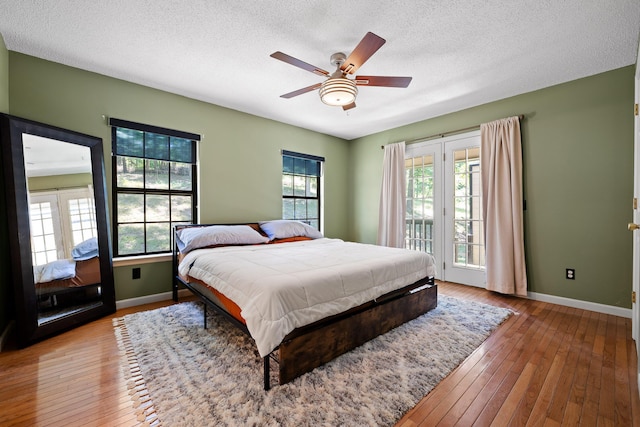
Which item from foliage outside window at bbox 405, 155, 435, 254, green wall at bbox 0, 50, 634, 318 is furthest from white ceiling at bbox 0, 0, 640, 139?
foliage outside window at bbox 405, 155, 435, 254

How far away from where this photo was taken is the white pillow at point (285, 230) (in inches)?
147

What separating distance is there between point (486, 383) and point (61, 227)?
12.1 ft

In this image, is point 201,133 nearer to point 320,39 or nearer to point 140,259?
point 140,259

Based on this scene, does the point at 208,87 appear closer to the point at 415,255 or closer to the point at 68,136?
the point at 68,136

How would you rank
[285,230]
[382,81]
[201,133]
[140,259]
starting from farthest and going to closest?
[285,230]
[201,133]
[140,259]
[382,81]

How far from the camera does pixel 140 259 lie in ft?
10.3

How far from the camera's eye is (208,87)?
128 inches

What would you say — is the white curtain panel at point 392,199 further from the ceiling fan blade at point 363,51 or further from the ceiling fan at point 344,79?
the ceiling fan blade at point 363,51

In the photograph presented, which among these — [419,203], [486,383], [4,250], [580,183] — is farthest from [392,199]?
[4,250]

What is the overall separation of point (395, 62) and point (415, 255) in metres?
1.94

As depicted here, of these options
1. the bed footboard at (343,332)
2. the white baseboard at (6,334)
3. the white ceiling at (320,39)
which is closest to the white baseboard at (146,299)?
the white baseboard at (6,334)

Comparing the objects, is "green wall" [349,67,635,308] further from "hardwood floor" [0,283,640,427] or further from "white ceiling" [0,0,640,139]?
"hardwood floor" [0,283,640,427]

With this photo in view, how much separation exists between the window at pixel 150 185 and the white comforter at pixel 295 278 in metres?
0.96

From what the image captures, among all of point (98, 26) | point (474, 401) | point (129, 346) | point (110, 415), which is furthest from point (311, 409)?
point (98, 26)
